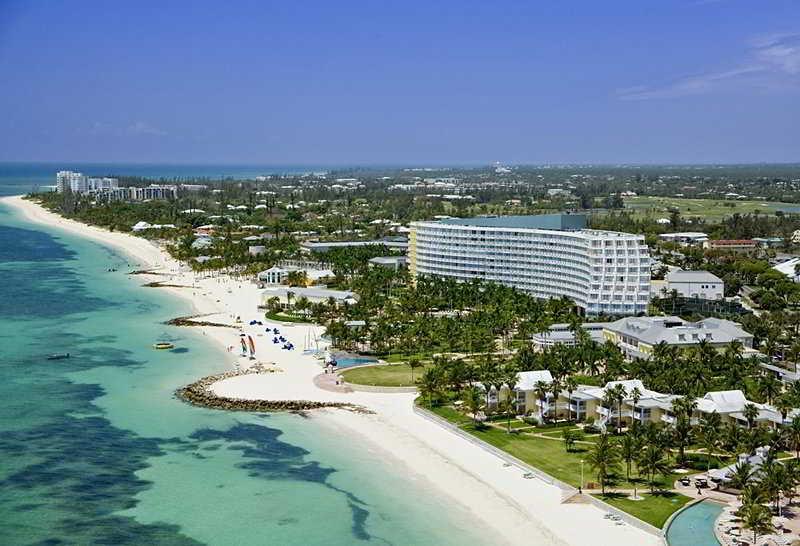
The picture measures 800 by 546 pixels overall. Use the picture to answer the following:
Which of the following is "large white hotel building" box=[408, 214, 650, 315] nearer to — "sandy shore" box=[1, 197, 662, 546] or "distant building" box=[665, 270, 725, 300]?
"distant building" box=[665, 270, 725, 300]

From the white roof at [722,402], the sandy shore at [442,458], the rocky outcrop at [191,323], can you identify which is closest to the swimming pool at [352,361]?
the sandy shore at [442,458]

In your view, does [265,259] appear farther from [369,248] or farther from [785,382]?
[785,382]

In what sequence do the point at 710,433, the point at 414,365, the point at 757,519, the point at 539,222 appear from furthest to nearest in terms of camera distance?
1. the point at 539,222
2. the point at 414,365
3. the point at 710,433
4. the point at 757,519

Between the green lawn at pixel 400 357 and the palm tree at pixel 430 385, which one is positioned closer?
the palm tree at pixel 430 385

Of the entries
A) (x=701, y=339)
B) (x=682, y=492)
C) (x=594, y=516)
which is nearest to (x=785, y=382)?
(x=701, y=339)

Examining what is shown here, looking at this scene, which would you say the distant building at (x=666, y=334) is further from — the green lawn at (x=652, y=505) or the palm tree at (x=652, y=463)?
the green lawn at (x=652, y=505)

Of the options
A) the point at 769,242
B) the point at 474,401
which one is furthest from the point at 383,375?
the point at 769,242

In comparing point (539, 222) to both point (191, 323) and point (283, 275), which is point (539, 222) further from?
point (191, 323)
